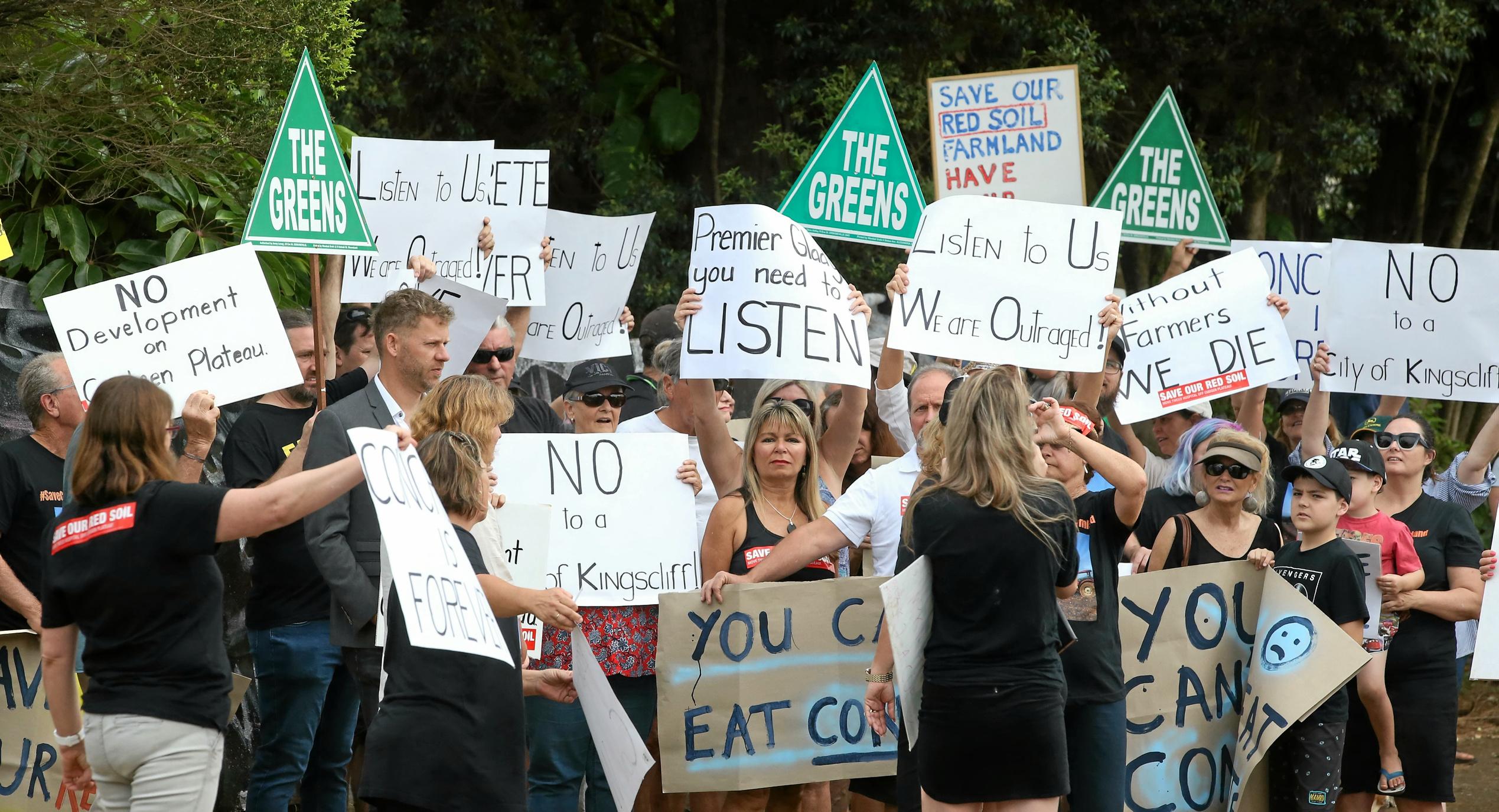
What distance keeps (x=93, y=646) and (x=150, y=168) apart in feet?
14.6

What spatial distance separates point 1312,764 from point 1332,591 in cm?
65

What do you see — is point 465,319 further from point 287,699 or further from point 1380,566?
point 1380,566

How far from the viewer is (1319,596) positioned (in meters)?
5.90

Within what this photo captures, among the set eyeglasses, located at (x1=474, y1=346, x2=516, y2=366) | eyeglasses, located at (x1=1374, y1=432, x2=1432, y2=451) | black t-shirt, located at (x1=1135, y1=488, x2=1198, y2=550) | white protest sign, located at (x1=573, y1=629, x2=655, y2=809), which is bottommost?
white protest sign, located at (x1=573, y1=629, x2=655, y2=809)

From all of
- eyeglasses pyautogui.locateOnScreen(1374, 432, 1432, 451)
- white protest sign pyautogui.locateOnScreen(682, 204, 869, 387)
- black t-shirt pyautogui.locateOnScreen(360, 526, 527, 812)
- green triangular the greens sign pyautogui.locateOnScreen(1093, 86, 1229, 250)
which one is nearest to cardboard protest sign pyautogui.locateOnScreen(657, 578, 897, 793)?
white protest sign pyautogui.locateOnScreen(682, 204, 869, 387)

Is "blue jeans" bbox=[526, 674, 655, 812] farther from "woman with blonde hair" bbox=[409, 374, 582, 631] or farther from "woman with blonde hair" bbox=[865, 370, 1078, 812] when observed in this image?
"woman with blonde hair" bbox=[865, 370, 1078, 812]

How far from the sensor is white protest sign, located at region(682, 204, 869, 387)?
606cm

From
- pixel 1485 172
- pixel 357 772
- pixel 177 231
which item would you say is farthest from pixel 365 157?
pixel 1485 172

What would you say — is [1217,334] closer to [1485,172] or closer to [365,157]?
[365,157]

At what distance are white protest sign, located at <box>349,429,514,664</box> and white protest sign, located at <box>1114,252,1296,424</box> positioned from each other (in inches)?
151

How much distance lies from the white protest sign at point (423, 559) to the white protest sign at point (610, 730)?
47.0 inches

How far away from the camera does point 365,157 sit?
7.50m

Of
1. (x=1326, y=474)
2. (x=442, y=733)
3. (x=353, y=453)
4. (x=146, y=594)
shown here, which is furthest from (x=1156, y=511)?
(x=146, y=594)

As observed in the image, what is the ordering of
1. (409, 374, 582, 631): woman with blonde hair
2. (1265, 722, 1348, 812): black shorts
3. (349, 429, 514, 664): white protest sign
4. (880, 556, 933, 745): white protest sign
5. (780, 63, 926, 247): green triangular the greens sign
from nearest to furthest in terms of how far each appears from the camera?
(349, 429, 514, 664): white protest sign
(880, 556, 933, 745): white protest sign
(409, 374, 582, 631): woman with blonde hair
(1265, 722, 1348, 812): black shorts
(780, 63, 926, 247): green triangular the greens sign
